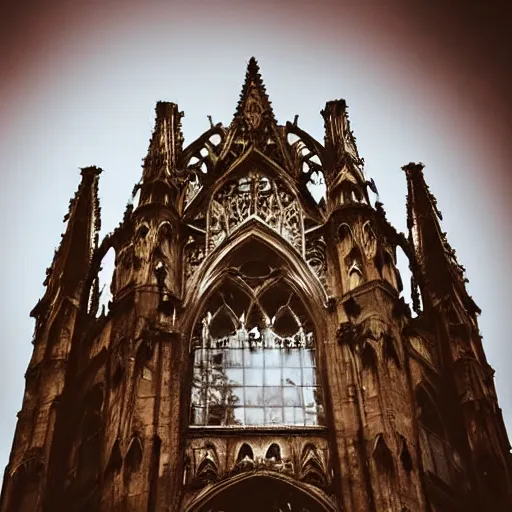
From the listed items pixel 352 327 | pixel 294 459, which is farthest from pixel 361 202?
pixel 294 459

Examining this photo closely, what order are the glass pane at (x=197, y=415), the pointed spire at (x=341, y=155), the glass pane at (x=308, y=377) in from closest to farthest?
the glass pane at (x=197, y=415), the glass pane at (x=308, y=377), the pointed spire at (x=341, y=155)

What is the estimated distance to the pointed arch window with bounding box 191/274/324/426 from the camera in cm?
2275

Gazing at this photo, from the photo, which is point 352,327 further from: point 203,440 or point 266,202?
point 266,202

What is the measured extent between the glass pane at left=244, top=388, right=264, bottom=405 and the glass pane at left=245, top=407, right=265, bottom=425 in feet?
0.59

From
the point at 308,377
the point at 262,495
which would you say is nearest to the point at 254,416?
the point at 308,377

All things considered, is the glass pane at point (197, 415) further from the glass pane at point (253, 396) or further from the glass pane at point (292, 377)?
the glass pane at point (292, 377)

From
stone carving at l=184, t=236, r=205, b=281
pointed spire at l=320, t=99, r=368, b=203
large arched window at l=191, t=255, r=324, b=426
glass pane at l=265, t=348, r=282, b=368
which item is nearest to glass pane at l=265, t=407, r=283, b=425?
large arched window at l=191, t=255, r=324, b=426

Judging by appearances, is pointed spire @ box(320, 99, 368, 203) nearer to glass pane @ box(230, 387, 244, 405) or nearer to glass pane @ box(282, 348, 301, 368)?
glass pane @ box(282, 348, 301, 368)

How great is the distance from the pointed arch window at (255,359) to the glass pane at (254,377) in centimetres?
2

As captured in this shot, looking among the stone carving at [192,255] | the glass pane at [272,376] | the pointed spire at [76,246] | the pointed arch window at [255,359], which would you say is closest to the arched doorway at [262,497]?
the pointed arch window at [255,359]

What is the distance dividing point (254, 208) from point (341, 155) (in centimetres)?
Result: 328

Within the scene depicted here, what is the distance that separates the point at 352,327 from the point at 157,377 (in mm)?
4585

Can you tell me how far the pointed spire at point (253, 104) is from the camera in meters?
32.0

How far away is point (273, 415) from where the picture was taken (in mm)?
22703
